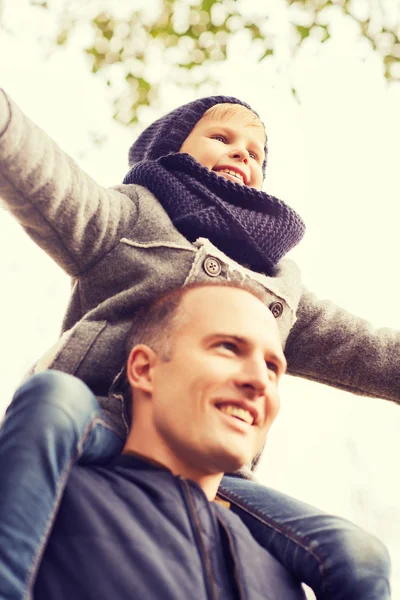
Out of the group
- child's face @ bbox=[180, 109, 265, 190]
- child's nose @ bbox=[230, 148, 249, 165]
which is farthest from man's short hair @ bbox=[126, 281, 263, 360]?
child's nose @ bbox=[230, 148, 249, 165]

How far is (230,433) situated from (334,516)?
0.46 m

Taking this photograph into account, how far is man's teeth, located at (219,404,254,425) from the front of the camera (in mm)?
1546

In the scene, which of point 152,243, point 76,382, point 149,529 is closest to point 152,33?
point 152,243

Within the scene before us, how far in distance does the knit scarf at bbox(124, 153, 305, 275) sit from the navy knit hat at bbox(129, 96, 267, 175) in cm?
43

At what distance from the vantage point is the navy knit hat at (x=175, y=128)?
2.65 m

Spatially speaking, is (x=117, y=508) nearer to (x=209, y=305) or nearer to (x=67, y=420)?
(x=67, y=420)

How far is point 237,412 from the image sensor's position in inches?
61.2

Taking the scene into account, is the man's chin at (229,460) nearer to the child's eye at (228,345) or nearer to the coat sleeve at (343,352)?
the child's eye at (228,345)

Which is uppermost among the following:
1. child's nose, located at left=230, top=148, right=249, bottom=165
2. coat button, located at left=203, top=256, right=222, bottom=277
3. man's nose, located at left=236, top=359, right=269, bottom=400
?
child's nose, located at left=230, top=148, right=249, bottom=165

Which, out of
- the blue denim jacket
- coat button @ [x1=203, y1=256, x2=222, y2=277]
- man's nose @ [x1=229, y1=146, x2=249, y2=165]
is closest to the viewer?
the blue denim jacket

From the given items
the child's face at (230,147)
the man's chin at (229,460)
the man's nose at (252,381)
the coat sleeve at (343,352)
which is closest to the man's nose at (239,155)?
the child's face at (230,147)

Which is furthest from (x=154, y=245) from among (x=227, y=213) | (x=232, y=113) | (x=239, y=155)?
(x=232, y=113)

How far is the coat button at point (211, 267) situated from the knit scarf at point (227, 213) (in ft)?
0.43

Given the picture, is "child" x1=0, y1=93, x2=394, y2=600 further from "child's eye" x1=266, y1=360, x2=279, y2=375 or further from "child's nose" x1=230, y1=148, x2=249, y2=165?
"child's eye" x1=266, y1=360, x2=279, y2=375
